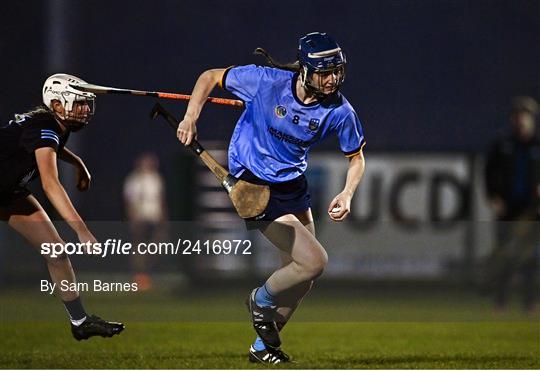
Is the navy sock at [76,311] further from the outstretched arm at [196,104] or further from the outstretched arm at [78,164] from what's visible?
the outstretched arm at [196,104]

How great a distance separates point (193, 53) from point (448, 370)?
10.1m

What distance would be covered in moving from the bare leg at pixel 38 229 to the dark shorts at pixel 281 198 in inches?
48.5

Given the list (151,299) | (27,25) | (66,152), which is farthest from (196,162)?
(66,152)

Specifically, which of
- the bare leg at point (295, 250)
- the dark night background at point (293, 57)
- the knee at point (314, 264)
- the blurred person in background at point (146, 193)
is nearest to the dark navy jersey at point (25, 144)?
the bare leg at point (295, 250)

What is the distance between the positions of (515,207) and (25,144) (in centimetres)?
625

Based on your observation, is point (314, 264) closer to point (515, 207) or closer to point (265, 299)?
point (265, 299)

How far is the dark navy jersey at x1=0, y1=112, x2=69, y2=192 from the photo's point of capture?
772cm

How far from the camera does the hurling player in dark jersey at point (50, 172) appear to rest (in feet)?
25.3

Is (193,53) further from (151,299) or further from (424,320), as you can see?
(424,320)

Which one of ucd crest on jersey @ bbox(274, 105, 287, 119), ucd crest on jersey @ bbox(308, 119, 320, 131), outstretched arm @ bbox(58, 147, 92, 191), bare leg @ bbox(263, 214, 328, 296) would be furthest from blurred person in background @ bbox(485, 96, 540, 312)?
outstretched arm @ bbox(58, 147, 92, 191)

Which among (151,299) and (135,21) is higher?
(135,21)

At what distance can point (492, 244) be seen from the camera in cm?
1321

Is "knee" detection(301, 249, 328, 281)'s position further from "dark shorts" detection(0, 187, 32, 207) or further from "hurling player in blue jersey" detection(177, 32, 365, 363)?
"dark shorts" detection(0, 187, 32, 207)

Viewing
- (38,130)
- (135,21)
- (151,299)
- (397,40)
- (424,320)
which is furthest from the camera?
(135,21)
